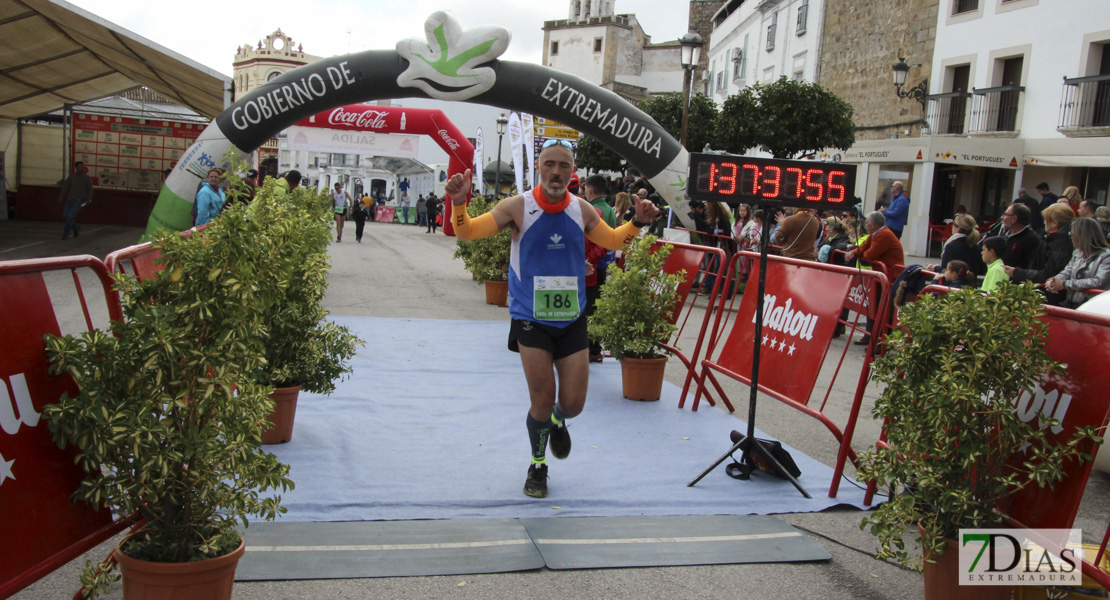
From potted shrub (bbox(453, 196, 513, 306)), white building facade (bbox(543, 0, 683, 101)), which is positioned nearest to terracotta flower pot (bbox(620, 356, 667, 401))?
potted shrub (bbox(453, 196, 513, 306))

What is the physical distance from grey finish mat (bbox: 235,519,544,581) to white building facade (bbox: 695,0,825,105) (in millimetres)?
29561

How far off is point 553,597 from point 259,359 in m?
1.51

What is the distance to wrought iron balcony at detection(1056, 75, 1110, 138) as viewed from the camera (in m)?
19.2

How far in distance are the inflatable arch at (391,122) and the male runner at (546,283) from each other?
14804mm

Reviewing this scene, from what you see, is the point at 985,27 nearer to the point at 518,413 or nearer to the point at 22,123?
the point at 518,413

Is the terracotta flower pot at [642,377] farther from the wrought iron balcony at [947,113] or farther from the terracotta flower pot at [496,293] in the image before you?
Result: the wrought iron balcony at [947,113]

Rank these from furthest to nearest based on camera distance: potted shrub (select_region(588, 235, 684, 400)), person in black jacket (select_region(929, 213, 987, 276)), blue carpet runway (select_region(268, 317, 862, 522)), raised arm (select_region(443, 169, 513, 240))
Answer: person in black jacket (select_region(929, 213, 987, 276)) < potted shrub (select_region(588, 235, 684, 400)) < blue carpet runway (select_region(268, 317, 862, 522)) < raised arm (select_region(443, 169, 513, 240))

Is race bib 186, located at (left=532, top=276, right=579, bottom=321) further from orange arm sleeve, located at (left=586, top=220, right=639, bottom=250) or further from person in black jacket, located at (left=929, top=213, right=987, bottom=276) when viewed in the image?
person in black jacket, located at (left=929, top=213, right=987, bottom=276)

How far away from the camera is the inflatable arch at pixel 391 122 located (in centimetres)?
1884

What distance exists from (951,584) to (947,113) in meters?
23.8

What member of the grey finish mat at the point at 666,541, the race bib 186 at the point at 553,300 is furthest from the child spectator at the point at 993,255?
the race bib 186 at the point at 553,300

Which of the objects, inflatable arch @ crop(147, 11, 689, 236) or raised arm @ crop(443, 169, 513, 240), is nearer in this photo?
raised arm @ crop(443, 169, 513, 240)

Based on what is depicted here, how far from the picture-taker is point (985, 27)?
22.6 metres

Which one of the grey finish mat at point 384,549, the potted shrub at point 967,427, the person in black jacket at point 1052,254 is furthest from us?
the person in black jacket at point 1052,254
